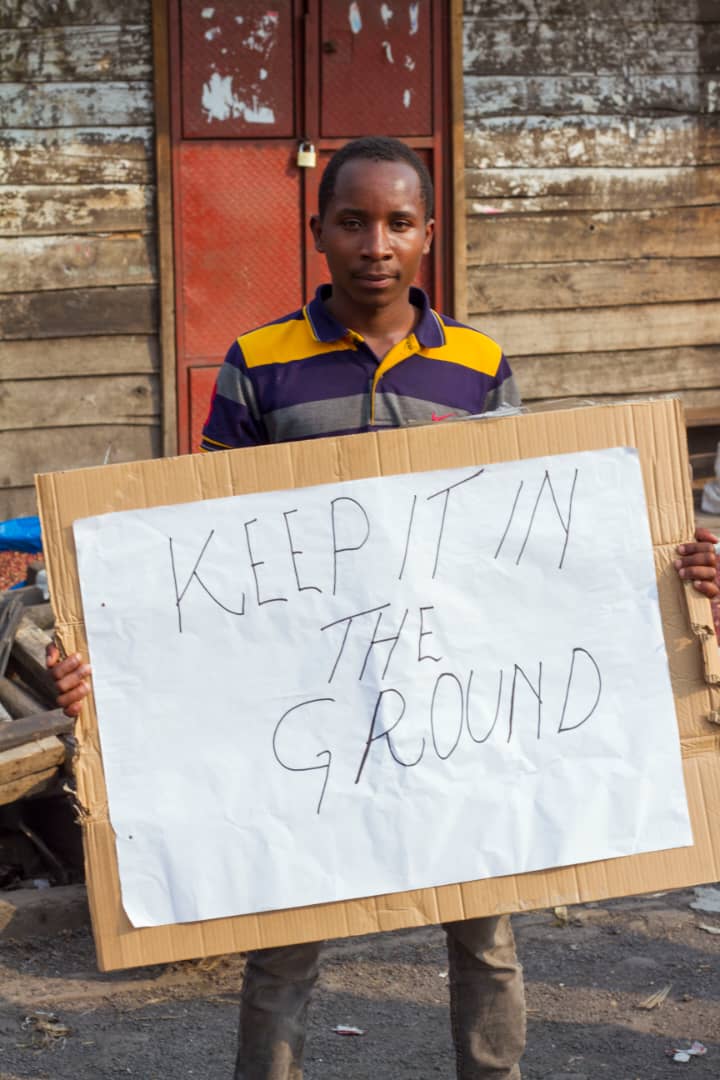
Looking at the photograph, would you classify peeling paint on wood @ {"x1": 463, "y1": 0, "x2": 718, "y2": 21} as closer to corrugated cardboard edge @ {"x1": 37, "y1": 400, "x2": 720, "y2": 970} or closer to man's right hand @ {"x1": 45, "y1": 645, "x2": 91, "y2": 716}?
corrugated cardboard edge @ {"x1": 37, "y1": 400, "x2": 720, "y2": 970}

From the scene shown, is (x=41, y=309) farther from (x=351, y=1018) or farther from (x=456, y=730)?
(x=456, y=730)

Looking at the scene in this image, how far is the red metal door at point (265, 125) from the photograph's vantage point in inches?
267

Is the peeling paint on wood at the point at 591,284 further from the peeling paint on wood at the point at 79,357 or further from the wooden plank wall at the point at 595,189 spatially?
the peeling paint on wood at the point at 79,357

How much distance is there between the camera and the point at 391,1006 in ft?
11.1

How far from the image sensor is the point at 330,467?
2.26 m

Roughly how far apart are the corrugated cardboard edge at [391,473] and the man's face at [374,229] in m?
0.41

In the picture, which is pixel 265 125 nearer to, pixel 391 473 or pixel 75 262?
pixel 75 262

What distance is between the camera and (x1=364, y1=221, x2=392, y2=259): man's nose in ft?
8.25

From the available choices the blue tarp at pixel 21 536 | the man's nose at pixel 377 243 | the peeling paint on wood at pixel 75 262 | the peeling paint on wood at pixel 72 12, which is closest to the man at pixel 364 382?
the man's nose at pixel 377 243

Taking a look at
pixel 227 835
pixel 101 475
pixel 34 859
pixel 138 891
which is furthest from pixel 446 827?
pixel 34 859

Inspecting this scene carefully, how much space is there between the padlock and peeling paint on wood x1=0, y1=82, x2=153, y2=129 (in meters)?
0.74

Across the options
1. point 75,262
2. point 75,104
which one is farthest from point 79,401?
point 75,104

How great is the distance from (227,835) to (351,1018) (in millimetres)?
1297

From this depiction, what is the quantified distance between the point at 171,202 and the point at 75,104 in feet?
2.06
